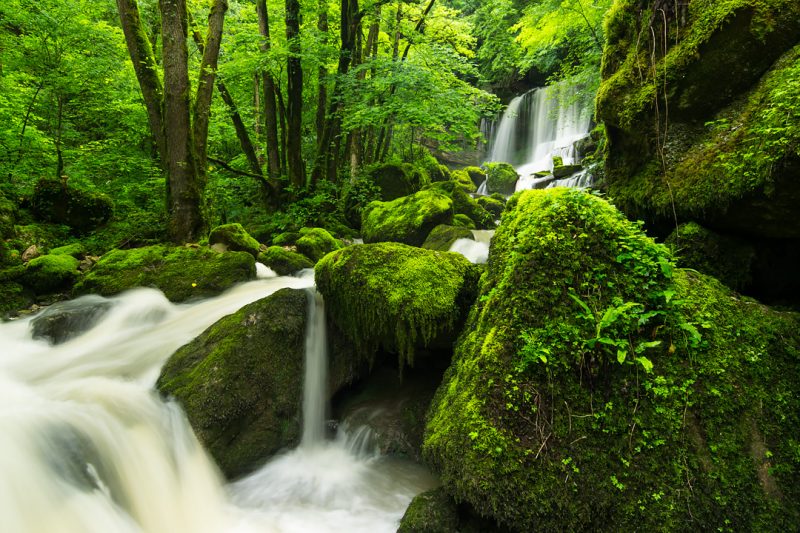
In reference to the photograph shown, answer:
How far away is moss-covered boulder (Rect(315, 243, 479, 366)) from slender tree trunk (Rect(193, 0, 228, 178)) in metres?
4.99

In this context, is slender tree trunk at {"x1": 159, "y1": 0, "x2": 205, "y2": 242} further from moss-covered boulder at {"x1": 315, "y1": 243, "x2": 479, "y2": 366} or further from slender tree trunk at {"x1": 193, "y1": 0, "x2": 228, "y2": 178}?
moss-covered boulder at {"x1": 315, "y1": 243, "x2": 479, "y2": 366}

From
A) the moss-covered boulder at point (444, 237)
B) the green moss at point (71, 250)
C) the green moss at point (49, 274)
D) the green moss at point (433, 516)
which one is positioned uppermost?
the moss-covered boulder at point (444, 237)

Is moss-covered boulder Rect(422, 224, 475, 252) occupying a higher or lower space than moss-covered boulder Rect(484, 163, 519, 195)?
lower

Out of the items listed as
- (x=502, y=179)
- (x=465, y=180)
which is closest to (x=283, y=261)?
(x=502, y=179)

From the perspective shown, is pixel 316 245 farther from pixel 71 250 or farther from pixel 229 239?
pixel 71 250

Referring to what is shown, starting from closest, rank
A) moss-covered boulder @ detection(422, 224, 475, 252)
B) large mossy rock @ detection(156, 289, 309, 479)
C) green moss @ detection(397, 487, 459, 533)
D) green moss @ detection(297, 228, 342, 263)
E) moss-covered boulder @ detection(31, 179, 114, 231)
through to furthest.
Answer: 1. green moss @ detection(397, 487, 459, 533)
2. large mossy rock @ detection(156, 289, 309, 479)
3. moss-covered boulder @ detection(31, 179, 114, 231)
4. green moss @ detection(297, 228, 342, 263)
5. moss-covered boulder @ detection(422, 224, 475, 252)

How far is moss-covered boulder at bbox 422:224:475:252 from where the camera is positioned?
8.49 metres

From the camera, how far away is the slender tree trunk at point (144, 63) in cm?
713

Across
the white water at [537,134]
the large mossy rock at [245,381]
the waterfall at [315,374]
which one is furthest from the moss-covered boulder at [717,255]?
the white water at [537,134]

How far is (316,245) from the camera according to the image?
27.6 ft

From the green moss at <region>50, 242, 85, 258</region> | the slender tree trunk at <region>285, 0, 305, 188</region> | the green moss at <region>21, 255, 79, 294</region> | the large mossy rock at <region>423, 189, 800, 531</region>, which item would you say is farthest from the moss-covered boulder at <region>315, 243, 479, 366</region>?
the slender tree trunk at <region>285, 0, 305, 188</region>

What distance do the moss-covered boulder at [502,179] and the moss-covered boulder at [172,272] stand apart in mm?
13808

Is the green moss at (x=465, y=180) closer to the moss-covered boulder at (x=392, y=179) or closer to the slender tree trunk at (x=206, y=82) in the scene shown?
the moss-covered boulder at (x=392, y=179)

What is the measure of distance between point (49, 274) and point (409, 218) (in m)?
6.54
